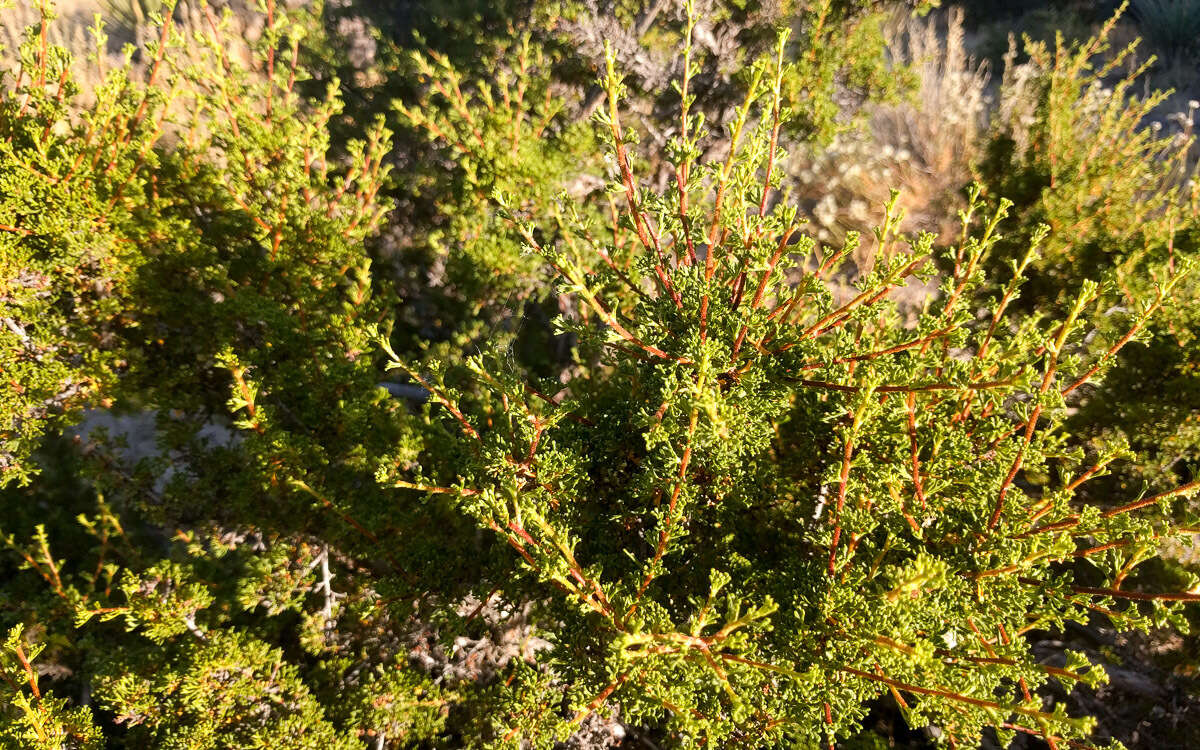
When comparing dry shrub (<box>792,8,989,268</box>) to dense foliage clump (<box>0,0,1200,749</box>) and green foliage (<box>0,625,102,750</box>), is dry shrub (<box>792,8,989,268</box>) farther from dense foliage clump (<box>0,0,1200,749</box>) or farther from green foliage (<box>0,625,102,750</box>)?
green foliage (<box>0,625,102,750</box>)

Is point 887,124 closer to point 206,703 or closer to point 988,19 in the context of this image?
point 988,19

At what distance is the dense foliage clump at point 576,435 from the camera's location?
1.97 m

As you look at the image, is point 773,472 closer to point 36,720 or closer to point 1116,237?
point 36,720

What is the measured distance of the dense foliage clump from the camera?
1972mm

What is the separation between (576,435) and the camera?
8.58 ft

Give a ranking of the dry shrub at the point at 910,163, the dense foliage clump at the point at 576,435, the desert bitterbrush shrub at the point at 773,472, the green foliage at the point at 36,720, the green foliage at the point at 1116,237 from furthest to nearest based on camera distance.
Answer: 1. the dry shrub at the point at 910,163
2. the green foliage at the point at 1116,237
3. the green foliage at the point at 36,720
4. the dense foliage clump at the point at 576,435
5. the desert bitterbrush shrub at the point at 773,472

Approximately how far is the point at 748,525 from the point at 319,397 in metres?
2.60

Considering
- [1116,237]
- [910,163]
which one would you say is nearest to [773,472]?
[1116,237]

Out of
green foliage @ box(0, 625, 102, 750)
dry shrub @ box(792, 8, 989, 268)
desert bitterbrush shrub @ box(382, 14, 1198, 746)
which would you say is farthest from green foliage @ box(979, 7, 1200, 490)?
green foliage @ box(0, 625, 102, 750)

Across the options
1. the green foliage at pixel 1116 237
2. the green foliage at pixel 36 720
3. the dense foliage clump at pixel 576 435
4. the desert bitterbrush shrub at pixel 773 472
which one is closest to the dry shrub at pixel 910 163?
the dense foliage clump at pixel 576 435

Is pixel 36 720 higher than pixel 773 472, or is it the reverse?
pixel 773 472

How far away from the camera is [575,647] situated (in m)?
2.33

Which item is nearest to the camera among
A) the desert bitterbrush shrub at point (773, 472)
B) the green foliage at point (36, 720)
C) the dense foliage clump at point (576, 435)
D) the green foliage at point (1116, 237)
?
the desert bitterbrush shrub at point (773, 472)

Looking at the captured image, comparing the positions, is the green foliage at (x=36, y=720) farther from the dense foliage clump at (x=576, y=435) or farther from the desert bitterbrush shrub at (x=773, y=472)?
the desert bitterbrush shrub at (x=773, y=472)
